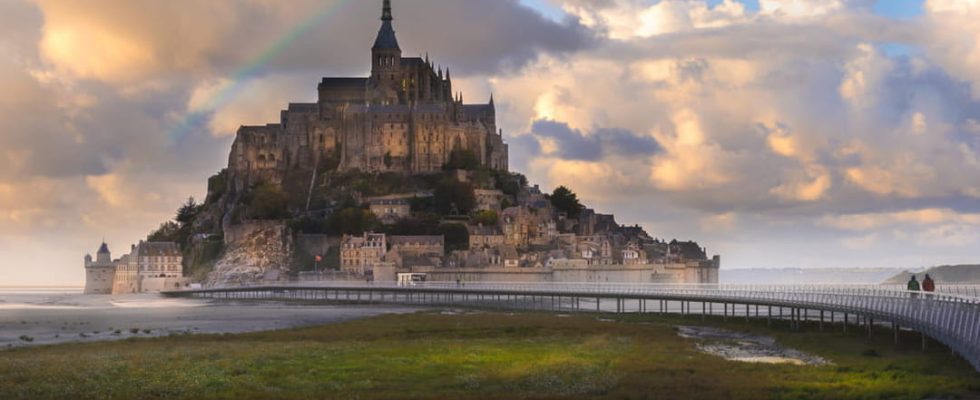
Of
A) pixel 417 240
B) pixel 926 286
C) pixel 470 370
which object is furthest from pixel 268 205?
pixel 470 370

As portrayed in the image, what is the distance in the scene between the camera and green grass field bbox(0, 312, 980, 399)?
37.7 meters

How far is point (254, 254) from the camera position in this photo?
181 metres

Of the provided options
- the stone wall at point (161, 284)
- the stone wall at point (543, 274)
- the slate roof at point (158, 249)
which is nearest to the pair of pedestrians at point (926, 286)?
the stone wall at point (543, 274)

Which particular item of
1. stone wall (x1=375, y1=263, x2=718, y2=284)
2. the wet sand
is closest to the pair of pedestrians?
the wet sand

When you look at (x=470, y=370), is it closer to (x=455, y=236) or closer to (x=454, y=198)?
(x=455, y=236)

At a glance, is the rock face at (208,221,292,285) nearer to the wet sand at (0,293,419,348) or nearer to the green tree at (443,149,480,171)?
the green tree at (443,149,480,171)

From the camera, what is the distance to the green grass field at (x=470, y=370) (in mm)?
37688

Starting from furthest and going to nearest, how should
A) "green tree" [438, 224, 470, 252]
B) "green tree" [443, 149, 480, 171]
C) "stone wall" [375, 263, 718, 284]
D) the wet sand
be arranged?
"green tree" [443, 149, 480, 171]
"green tree" [438, 224, 470, 252]
"stone wall" [375, 263, 718, 284]
the wet sand

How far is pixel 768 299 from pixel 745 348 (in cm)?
1522

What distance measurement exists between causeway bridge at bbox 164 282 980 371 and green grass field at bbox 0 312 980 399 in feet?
3.90

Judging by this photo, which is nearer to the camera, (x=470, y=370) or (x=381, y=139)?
(x=470, y=370)

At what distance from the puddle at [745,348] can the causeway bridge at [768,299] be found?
3.27 m

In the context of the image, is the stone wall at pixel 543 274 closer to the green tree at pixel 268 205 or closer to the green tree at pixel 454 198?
the green tree at pixel 454 198

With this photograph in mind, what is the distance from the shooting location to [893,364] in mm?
42812
